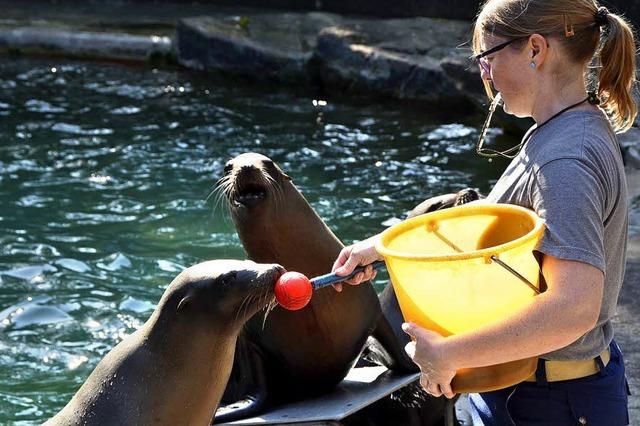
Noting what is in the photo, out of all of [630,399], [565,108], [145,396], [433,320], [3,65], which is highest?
[565,108]

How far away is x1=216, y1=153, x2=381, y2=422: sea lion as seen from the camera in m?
3.68

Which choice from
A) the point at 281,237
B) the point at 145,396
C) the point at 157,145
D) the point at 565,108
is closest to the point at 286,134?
the point at 157,145

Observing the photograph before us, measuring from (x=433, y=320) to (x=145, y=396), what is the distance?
114cm

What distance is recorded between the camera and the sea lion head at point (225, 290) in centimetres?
288

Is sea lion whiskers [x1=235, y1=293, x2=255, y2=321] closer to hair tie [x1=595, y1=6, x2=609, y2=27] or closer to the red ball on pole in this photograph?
the red ball on pole

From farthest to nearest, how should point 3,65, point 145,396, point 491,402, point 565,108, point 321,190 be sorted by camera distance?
point 3,65 → point 321,190 → point 145,396 → point 491,402 → point 565,108

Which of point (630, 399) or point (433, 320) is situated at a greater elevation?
point (433, 320)

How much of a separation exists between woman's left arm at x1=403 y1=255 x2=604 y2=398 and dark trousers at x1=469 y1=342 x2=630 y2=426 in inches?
13.6

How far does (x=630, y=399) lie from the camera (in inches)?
149

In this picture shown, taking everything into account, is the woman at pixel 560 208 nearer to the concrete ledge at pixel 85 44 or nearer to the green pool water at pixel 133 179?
the green pool water at pixel 133 179

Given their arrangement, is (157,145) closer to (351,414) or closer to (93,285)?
(93,285)

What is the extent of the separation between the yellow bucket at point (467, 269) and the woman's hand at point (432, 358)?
0.04 m

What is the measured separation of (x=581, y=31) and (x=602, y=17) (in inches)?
2.6

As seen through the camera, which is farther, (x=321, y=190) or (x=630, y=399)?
(x=321, y=190)
